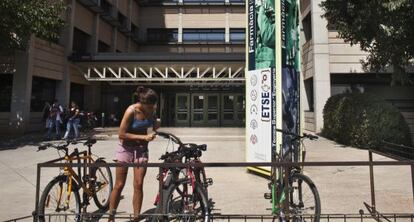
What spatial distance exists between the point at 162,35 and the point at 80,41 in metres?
13.2

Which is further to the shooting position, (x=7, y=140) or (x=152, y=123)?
(x=7, y=140)

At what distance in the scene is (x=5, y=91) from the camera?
20.2 meters

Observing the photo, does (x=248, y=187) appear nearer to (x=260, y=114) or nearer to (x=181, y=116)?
(x=260, y=114)

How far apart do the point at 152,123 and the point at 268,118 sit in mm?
3522

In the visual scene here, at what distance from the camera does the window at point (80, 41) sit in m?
26.2

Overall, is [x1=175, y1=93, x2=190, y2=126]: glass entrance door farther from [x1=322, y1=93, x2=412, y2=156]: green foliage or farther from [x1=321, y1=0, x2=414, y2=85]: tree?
[x1=321, y1=0, x2=414, y2=85]: tree

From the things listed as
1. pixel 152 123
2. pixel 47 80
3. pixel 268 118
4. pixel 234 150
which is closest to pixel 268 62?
pixel 268 118

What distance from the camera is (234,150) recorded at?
14141 mm

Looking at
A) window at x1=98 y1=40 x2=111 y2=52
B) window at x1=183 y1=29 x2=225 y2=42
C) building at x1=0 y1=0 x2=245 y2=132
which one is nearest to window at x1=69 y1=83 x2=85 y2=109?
building at x1=0 y1=0 x2=245 y2=132

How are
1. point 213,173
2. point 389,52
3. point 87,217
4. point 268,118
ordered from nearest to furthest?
point 87,217 → point 268,118 → point 213,173 → point 389,52

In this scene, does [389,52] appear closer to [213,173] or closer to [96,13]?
[213,173]

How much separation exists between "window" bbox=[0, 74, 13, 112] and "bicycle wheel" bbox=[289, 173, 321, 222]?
18.4 metres

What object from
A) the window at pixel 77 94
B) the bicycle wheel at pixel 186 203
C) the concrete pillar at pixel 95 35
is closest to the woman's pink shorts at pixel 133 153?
the bicycle wheel at pixel 186 203

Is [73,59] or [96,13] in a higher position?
[96,13]
